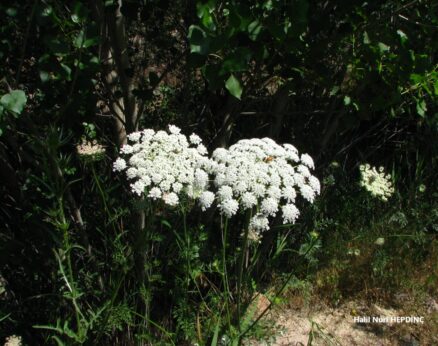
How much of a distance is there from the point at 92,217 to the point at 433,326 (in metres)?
2.43

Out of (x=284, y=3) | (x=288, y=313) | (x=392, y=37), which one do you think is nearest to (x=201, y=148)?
(x=284, y=3)

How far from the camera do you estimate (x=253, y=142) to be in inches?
80.8

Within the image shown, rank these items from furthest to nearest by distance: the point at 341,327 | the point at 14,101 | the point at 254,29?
the point at 341,327 → the point at 254,29 → the point at 14,101

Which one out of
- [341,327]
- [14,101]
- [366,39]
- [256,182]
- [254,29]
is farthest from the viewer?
[341,327]

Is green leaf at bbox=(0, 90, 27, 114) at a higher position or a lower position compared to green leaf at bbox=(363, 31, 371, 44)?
lower

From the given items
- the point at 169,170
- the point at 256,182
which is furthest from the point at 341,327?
the point at 169,170

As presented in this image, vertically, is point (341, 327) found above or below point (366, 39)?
below

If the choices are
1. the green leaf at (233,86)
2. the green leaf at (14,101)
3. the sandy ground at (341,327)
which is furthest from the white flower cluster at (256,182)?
the sandy ground at (341,327)

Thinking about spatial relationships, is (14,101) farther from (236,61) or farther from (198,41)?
(236,61)

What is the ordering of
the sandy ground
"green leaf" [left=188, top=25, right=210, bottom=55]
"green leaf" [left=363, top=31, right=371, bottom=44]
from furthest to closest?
the sandy ground, "green leaf" [left=363, top=31, right=371, bottom=44], "green leaf" [left=188, top=25, right=210, bottom=55]

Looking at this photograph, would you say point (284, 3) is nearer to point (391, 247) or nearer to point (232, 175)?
point (232, 175)

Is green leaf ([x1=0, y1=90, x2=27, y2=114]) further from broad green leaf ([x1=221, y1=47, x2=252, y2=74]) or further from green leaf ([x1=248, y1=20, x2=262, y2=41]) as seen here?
green leaf ([x1=248, y1=20, x2=262, y2=41])

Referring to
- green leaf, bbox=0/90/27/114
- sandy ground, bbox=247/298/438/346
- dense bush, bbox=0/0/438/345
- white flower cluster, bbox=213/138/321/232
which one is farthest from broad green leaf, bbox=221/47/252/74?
sandy ground, bbox=247/298/438/346

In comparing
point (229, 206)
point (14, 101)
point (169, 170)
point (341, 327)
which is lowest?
point (341, 327)
